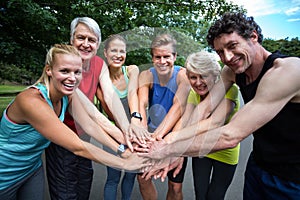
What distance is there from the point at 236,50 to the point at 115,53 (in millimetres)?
737

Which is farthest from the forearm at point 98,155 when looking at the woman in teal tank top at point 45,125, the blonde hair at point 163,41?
the blonde hair at point 163,41

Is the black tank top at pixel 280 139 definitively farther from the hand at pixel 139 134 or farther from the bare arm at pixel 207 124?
the hand at pixel 139 134

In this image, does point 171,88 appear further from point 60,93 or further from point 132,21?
point 132,21

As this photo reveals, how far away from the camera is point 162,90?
1519 mm

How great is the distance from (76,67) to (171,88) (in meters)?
0.57

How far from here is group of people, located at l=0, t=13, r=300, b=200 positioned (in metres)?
1.31

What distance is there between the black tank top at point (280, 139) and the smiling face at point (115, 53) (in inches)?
30.0

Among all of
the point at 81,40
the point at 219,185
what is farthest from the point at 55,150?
the point at 219,185

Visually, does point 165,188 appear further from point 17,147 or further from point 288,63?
point 288,63

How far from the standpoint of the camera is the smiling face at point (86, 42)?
1593 millimetres

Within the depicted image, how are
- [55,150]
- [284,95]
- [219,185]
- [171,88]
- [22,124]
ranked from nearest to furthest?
[284,95] → [22,124] → [171,88] → [55,150] → [219,185]

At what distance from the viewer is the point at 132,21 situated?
4.71 meters

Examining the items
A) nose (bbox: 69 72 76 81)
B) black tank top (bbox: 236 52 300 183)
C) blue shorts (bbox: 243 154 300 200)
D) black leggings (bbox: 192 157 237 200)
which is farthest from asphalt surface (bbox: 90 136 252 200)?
nose (bbox: 69 72 76 81)

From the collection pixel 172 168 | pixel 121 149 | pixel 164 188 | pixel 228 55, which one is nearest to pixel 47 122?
pixel 121 149
